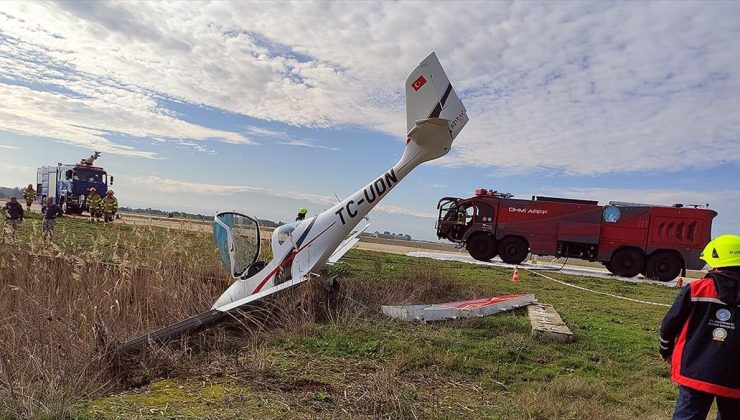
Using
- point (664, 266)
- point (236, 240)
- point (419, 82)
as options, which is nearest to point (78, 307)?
point (236, 240)

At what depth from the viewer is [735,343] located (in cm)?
329

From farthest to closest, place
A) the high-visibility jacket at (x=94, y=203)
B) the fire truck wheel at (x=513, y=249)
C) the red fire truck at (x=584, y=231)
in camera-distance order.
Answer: the high-visibility jacket at (x=94, y=203), the fire truck wheel at (x=513, y=249), the red fire truck at (x=584, y=231)

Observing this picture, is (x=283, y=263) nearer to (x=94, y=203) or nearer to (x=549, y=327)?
(x=549, y=327)

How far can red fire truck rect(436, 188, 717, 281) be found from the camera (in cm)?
1831

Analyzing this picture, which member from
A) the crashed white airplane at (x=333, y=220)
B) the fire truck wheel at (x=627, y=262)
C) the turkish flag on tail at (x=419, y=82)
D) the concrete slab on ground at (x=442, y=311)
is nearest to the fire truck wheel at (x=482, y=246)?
the fire truck wheel at (x=627, y=262)

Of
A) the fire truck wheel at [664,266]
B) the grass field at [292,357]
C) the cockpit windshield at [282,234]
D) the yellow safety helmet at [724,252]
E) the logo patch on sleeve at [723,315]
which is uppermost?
the yellow safety helmet at [724,252]

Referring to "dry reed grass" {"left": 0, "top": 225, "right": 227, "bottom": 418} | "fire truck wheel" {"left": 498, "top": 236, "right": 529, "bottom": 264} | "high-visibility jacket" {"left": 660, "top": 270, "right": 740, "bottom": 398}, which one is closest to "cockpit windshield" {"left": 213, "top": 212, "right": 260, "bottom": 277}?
"dry reed grass" {"left": 0, "top": 225, "right": 227, "bottom": 418}

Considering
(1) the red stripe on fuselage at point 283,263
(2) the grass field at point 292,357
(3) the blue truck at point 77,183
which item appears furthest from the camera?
(3) the blue truck at point 77,183

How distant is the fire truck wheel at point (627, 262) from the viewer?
61.6 ft

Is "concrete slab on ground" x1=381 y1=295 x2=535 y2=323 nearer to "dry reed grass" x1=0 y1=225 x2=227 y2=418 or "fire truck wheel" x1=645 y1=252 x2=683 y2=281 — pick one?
"dry reed grass" x1=0 y1=225 x2=227 y2=418

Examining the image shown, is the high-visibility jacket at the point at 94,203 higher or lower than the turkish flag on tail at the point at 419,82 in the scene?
lower

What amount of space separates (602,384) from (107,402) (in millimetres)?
4218

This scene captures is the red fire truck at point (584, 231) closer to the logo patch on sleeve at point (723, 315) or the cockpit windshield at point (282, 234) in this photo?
the cockpit windshield at point (282, 234)

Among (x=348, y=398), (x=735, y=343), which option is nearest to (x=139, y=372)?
(x=348, y=398)
